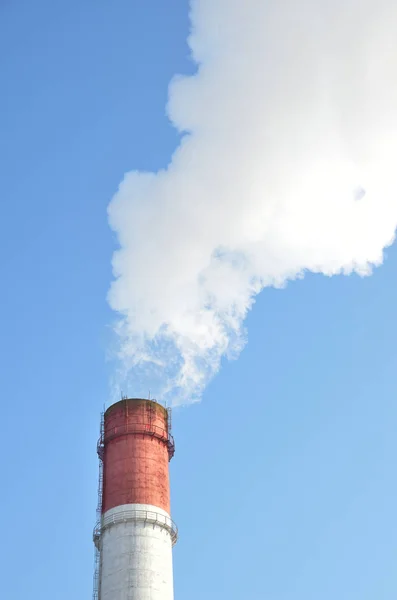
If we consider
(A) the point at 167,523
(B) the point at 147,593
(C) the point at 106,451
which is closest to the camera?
(B) the point at 147,593

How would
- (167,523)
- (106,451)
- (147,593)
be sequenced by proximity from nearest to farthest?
1. (147,593)
2. (167,523)
3. (106,451)

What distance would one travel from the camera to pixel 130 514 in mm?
58438

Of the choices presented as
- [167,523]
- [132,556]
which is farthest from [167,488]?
[132,556]

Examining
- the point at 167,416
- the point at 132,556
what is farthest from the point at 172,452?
the point at 132,556

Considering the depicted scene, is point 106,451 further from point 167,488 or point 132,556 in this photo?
point 132,556

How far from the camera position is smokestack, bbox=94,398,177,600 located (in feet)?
184

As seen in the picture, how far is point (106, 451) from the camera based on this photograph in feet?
210

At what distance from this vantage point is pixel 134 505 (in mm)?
58938

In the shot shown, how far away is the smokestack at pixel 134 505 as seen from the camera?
56.1 metres

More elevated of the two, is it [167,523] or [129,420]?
[129,420]

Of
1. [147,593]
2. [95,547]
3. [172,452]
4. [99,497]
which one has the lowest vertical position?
[147,593]

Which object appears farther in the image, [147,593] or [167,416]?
[167,416]

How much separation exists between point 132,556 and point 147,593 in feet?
9.30

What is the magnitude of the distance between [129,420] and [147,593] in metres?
14.4
